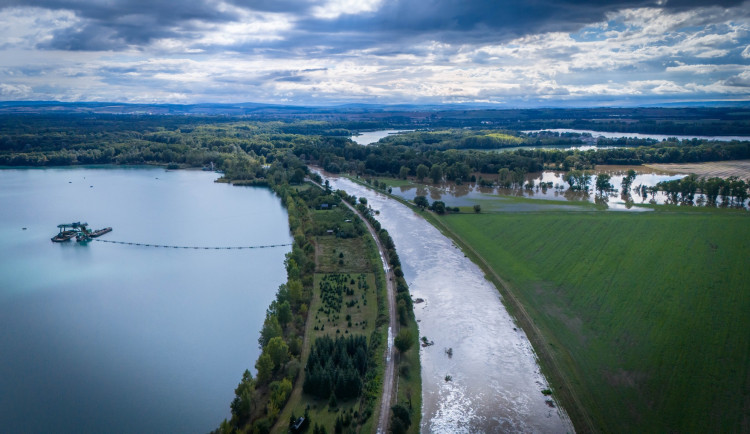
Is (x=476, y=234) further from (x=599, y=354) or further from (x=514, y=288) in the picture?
(x=599, y=354)

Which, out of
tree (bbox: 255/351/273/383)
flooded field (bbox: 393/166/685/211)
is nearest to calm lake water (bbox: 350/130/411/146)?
flooded field (bbox: 393/166/685/211)

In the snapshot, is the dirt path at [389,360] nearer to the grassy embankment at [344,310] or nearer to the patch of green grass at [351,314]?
the grassy embankment at [344,310]

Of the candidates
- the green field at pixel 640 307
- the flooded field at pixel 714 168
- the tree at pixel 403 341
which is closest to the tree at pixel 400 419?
the tree at pixel 403 341

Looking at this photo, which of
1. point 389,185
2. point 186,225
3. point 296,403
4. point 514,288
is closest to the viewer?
point 296,403

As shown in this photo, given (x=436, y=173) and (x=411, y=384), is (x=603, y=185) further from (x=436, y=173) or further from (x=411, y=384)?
(x=411, y=384)

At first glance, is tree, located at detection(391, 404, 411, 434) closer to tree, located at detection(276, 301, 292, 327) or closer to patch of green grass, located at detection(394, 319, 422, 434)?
patch of green grass, located at detection(394, 319, 422, 434)

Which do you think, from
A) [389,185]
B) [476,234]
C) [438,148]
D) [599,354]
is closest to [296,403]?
[599,354]
